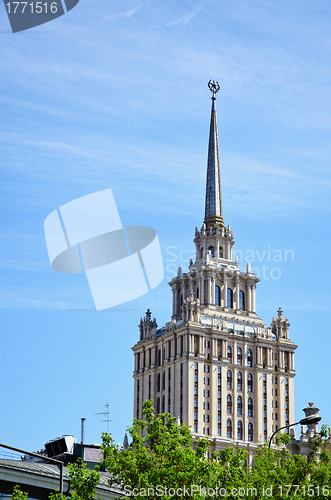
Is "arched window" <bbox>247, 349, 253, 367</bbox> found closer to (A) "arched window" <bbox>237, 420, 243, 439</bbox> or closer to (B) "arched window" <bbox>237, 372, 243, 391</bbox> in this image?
(B) "arched window" <bbox>237, 372, 243, 391</bbox>

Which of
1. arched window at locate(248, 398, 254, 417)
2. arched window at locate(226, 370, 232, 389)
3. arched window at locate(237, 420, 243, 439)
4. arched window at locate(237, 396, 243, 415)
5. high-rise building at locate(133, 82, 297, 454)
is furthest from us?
arched window at locate(248, 398, 254, 417)

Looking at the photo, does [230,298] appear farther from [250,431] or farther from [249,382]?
[250,431]

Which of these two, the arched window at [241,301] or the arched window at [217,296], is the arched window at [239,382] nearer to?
the arched window at [217,296]

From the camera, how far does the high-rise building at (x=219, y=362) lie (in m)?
177

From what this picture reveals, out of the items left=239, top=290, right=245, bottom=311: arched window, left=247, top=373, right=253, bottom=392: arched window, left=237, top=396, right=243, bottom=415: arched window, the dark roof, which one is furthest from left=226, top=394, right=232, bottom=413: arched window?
the dark roof

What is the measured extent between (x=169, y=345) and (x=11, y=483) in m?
118

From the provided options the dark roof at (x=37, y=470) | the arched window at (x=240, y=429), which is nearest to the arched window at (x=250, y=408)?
the arched window at (x=240, y=429)

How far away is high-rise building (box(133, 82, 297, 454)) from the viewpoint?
17738cm

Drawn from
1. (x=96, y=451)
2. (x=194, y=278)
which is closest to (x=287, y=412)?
(x=194, y=278)

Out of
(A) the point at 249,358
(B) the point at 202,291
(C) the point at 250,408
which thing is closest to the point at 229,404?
(C) the point at 250,408

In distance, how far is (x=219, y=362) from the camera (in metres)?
182

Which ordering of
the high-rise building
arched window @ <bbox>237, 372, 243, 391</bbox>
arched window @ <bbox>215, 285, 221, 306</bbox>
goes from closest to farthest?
the high-rise building, arched window @ <bbox>237, 372, 243, 391</bbox>, arched window @ <bbox>215, 285, 221, 306</bbox>

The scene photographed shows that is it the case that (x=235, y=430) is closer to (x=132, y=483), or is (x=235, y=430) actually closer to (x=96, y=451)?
(x=96, y=451)

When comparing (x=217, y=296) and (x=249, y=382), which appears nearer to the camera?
(x=249, y=382)
